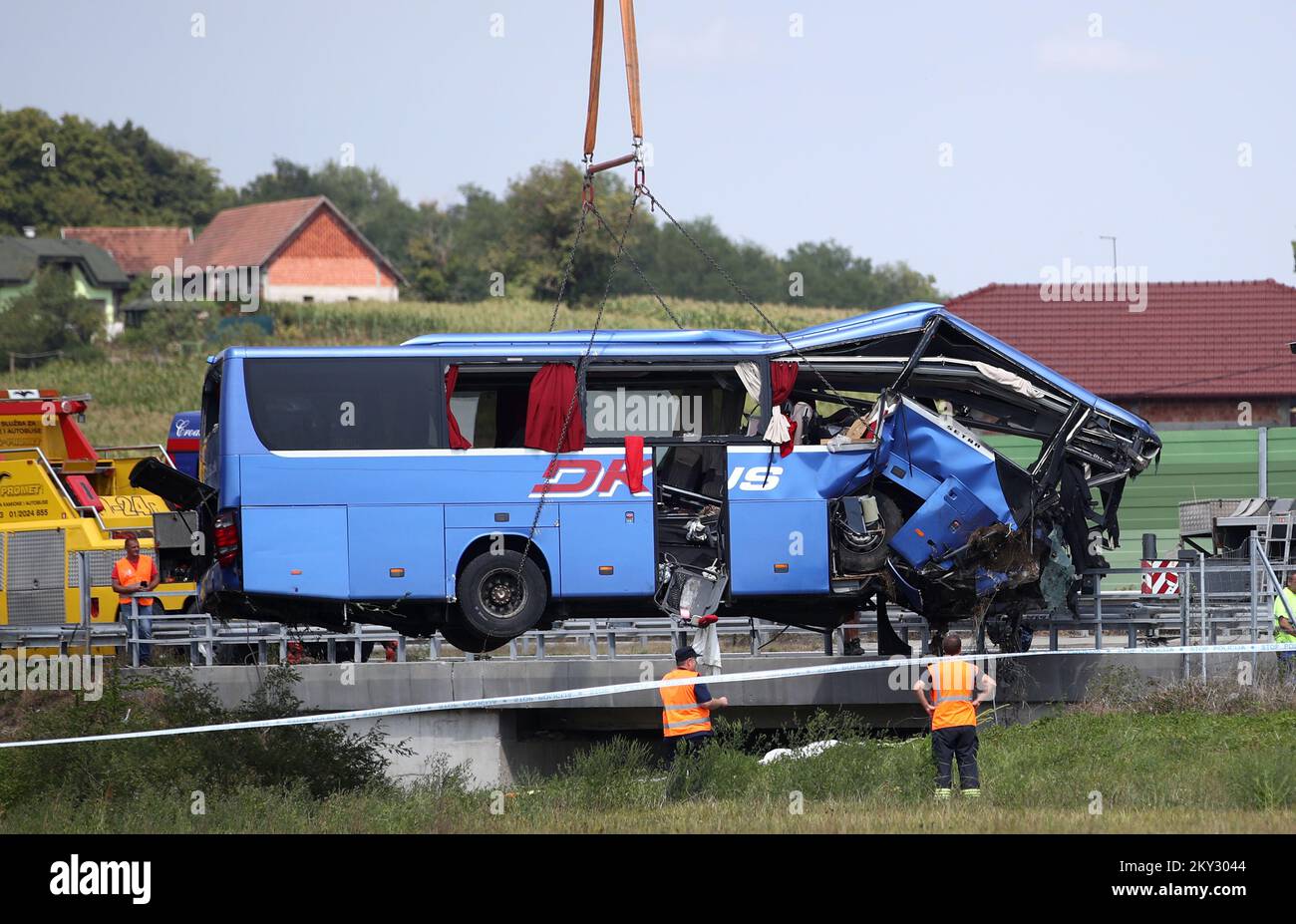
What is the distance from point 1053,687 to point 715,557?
5.19m

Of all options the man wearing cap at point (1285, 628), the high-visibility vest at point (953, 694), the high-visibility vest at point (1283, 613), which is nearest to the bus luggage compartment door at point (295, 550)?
the high-visibility vest at point (953, 694)

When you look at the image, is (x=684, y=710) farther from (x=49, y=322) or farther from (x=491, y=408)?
(x=49, y=322)

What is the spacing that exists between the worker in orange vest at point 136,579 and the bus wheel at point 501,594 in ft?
23.0

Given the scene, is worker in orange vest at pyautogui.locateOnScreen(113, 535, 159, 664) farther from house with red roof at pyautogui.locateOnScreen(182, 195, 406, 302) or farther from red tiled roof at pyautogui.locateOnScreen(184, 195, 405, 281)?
house with red roof at pyautogui.locateOnScreen(182, 195, 406, 302)

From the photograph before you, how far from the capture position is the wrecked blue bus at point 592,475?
54.1 feet

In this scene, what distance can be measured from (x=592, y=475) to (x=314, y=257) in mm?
83113

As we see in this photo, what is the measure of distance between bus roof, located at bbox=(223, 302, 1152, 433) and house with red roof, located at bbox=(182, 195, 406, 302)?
79.2m

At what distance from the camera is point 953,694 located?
48.3 feet

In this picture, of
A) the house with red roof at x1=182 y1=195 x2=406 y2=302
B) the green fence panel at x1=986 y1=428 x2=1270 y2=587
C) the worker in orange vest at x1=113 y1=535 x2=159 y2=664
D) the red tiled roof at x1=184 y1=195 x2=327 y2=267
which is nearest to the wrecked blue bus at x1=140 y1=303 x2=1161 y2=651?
the worker in orange vest at x1=113 y1=535 x2=159 y2=664

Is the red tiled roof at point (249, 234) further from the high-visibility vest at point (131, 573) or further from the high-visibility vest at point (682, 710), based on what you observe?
the high-visibility vest at point (682, 710)

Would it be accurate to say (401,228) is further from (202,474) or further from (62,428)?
(202,474)

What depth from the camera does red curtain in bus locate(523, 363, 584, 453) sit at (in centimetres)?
1661
